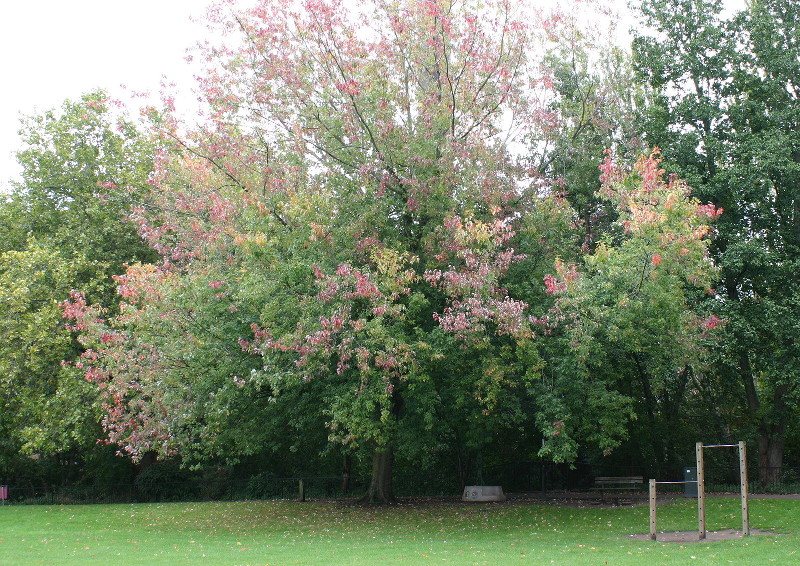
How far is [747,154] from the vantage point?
823 inches

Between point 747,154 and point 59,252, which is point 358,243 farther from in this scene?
point 59,252

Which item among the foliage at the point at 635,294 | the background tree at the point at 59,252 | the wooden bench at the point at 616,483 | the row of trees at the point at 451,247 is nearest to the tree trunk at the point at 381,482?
the row of trees at the point at 451,247

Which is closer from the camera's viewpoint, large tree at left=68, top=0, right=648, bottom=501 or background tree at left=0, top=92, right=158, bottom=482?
large tree at left=68, top=0, right=648, bottom=501

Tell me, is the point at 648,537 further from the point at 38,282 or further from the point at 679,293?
the point at 38,282

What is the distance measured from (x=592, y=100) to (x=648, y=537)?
1247 centimetres

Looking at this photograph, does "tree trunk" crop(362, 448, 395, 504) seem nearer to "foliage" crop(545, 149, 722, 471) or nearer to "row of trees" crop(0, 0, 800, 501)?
"row of trees" crop(0, 0, 800, 501)

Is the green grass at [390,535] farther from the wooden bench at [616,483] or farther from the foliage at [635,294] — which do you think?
the foliage at [635,294]

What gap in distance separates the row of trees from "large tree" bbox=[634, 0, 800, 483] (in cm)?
9

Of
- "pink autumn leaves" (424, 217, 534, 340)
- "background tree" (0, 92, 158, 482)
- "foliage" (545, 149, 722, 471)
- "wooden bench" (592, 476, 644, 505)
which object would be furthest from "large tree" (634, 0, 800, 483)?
"background tree" (0, 92, 158, 482)

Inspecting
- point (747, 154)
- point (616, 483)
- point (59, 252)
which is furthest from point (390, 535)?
point (59, 252)

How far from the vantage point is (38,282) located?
26266mm

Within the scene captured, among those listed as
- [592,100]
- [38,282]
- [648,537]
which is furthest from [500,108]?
[38,282]

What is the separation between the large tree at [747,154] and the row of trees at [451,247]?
0.09 m

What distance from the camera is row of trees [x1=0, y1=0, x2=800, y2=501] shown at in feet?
48.5
